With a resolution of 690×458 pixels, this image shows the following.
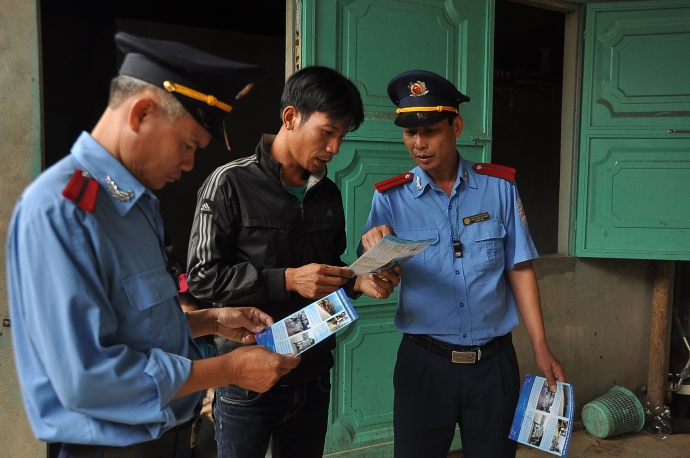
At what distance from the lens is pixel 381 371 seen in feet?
11.0

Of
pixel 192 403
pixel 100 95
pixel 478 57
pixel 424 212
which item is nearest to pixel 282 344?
pixel 192 403

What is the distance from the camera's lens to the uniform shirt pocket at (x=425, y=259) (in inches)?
85.7

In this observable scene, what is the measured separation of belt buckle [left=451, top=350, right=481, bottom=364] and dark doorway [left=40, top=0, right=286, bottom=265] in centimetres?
476

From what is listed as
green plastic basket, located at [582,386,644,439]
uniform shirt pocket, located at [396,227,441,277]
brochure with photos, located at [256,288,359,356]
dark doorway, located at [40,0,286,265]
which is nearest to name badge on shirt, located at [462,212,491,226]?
uniform shirt pocket, located at [396,227,441,277]

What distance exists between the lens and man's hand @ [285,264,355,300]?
1.75 meters

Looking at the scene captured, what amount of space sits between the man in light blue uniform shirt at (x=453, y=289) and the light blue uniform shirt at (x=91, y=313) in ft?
3.20

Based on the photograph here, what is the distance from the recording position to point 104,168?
1.15m

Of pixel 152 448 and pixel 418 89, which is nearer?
pixel 152 448

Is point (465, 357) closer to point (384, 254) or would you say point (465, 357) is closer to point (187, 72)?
point (384, 254)

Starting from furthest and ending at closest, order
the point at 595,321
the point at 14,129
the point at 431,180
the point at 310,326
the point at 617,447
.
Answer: the point at 595,321 → the point at 617,447 → the point at 14,129 → the point at 431,180 → the point at 310,326

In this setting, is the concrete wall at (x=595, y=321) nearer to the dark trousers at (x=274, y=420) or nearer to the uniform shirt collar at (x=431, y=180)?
the uniform shirt collar at (x=431, y=180)

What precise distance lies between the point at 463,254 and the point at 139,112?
4.44 ft

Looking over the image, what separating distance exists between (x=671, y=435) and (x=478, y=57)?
9.27 feet

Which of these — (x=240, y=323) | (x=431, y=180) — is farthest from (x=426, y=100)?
(x=240, y=323)
